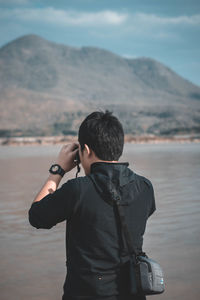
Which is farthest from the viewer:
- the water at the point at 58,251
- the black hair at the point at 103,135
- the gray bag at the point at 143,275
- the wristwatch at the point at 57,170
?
the water at the point at 58,251

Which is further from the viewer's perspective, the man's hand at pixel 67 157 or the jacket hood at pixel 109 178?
the man's hand at pixel 67 157

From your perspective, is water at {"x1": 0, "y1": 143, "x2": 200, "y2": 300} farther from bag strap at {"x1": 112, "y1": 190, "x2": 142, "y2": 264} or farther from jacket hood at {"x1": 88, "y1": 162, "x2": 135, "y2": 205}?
jacket hood at {"x1": 88, "y1": 162, "x2": 135, "y2": 205}

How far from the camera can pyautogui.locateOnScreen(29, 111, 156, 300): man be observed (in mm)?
2008

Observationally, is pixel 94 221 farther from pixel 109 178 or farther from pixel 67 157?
pixel 67 157

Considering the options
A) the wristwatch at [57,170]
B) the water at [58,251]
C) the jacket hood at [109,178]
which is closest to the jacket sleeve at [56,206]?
the jacket hood at [109,178]

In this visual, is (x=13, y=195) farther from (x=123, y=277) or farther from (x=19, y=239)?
(x=123, y=277)

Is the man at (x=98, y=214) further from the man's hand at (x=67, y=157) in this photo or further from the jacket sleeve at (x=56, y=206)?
the man's hand at (x=67, y=157)

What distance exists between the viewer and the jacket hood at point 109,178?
200 centimetres

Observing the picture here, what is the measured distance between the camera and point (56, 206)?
2025 millimetres

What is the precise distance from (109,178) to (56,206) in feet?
0.96

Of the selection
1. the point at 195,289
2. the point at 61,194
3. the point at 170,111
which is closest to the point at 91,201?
the point at 61,194

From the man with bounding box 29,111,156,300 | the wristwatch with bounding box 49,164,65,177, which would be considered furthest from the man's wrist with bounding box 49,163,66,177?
the man with bounding box 29,111,156,300

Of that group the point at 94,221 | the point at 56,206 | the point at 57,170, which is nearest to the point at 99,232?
the point at 94,221

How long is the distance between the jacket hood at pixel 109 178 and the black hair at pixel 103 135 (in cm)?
6
